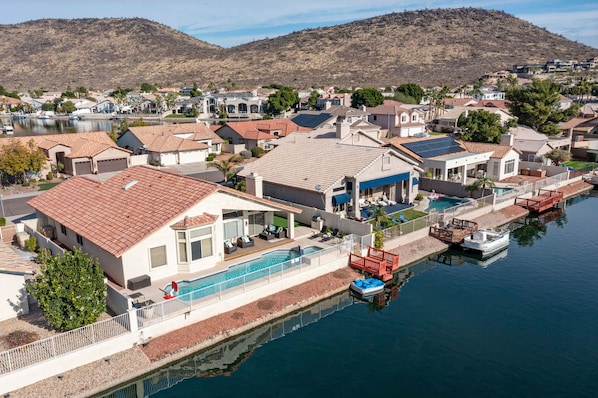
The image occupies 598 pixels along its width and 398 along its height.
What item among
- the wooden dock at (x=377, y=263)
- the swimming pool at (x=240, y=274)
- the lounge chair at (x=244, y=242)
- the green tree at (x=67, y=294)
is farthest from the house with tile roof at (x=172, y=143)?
the green tree at (x=67, y=294)

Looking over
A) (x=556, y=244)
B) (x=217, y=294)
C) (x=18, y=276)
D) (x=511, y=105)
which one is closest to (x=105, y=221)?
(x=18, y=276)

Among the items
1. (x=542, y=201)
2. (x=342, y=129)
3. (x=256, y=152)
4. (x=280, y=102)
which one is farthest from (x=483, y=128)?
(x=280, y=102)

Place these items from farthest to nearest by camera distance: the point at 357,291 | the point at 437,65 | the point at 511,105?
the point at 437,65 → the point at 511,105 → the point at 357,291

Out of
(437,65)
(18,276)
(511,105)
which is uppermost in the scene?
(437,65)

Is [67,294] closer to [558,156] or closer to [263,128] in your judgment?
[558,156]

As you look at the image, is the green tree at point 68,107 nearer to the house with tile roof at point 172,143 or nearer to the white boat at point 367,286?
the house with tile roof at point 172,143

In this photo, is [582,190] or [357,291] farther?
[582,190]

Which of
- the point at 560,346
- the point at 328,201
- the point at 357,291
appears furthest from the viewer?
the point at 328,201

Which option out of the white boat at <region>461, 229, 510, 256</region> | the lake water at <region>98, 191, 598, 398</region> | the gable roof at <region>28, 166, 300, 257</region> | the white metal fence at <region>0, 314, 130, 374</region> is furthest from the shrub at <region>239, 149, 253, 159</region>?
the white metal fence at <region>0, 314, 130, 374</region>

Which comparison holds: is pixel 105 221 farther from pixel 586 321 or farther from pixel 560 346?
pixel 586 321
